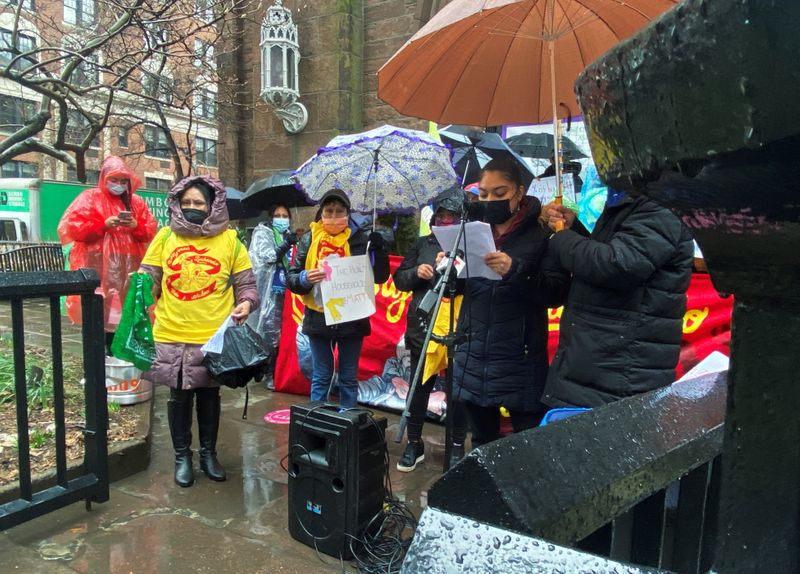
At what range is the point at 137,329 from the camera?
11.6 feet

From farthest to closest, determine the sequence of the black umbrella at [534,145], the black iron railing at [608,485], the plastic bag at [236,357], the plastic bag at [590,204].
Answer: the black umbrella at [534,145]
the plastic bag at [590,204]
the plastic bag at [236,357]
the black iron railing at [608,485]

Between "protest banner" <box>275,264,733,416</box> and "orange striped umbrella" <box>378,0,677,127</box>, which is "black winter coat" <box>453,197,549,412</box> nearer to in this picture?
"orange striped umbrella" <box>378,0,677,127</box>

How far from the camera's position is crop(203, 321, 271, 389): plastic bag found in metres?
3.47

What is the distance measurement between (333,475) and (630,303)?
164cm

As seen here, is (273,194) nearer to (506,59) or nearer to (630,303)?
(506,59)

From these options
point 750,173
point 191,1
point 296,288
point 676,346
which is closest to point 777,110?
point 750,173

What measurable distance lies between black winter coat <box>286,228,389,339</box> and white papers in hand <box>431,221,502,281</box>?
125 cm

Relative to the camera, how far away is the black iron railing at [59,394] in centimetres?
279

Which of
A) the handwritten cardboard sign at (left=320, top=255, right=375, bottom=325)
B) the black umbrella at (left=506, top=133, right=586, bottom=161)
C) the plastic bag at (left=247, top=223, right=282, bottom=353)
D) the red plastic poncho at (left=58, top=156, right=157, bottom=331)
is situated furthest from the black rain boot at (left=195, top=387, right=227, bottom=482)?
the black umbrella at (left=506, top=133, right=586, bottom=161)

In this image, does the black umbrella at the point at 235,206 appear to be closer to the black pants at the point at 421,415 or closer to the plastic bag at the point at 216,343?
the plastic bag at the point at 216,343

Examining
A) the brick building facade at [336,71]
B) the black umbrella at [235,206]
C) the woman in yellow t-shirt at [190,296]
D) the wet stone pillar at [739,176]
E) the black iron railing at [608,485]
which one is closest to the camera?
the wet stone pillar at [739,176]

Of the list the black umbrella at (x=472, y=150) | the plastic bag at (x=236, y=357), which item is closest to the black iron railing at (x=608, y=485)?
the plastic bag at (x=236, y=357)

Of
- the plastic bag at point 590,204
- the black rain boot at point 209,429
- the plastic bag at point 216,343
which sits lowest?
the black rain boot at point 209,429

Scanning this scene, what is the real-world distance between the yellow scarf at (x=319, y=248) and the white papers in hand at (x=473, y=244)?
4.34 feet
